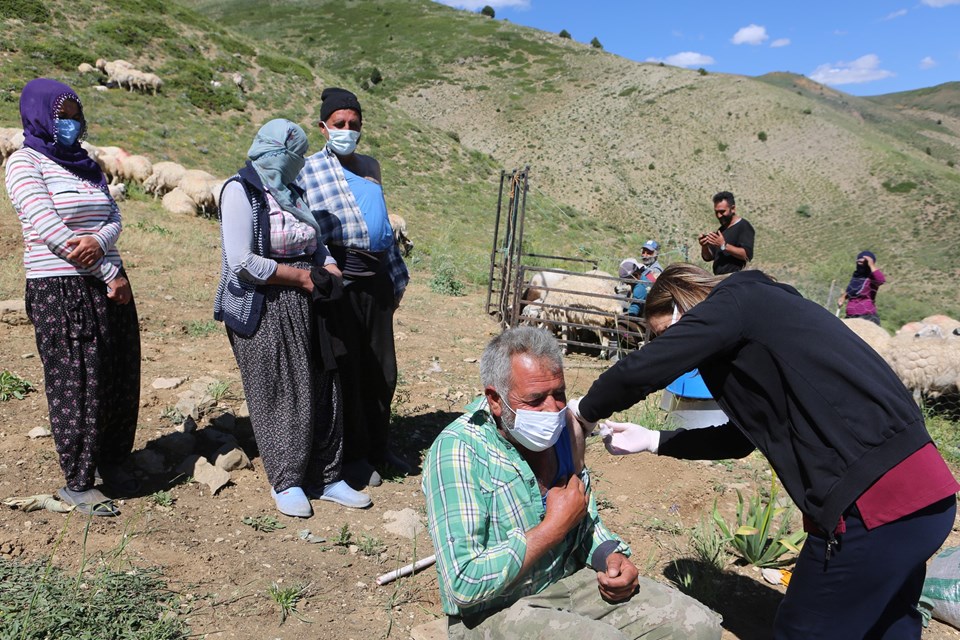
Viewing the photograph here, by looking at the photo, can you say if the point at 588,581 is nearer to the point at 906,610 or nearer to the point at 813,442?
the point at 813,442

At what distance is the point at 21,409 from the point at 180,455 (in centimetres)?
106

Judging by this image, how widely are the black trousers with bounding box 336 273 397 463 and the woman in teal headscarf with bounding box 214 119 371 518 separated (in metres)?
0.20

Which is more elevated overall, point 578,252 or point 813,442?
point 813,442

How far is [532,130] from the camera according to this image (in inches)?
1651

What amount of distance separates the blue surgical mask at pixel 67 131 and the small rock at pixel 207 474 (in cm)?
162

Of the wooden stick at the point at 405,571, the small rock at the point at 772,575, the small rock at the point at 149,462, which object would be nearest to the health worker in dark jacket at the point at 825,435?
the small rock at the point at 772,575

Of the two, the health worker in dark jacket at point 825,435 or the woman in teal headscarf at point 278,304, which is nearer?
the health worker in dark jacket at point 825,435

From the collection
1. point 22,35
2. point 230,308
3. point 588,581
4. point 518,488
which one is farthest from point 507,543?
point 22,35

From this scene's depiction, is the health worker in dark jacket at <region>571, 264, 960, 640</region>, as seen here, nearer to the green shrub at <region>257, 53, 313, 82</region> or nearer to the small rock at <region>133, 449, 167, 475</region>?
the small rock at <region>133, 449, 167, 475</region>

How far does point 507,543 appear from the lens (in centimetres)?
178

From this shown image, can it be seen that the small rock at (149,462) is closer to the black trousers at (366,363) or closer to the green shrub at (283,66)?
the black trousers at (366,363)

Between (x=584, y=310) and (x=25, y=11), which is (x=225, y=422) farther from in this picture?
(x=25, y=11)

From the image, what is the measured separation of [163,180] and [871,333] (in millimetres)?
12193

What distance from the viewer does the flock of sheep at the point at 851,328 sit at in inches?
261
